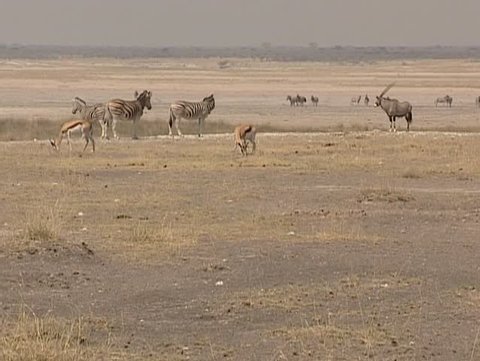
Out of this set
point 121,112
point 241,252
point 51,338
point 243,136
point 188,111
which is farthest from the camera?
point 188,111

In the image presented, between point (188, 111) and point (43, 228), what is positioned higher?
point (43, 228)

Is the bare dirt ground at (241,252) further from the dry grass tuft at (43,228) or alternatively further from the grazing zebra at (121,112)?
the grazing zebra at (121,112)

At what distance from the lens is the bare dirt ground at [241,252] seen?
9367 mm

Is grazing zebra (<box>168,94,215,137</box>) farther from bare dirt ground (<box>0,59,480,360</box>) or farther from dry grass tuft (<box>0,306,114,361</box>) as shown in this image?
dry grass tuft (<box>0,306,114,361</box>)

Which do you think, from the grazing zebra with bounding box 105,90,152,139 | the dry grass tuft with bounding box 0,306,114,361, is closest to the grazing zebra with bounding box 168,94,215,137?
the grazing zebra with bounding box 105,90,152,139

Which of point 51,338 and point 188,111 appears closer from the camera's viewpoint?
point 51,338

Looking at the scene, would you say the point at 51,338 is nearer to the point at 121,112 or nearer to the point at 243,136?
the point at 243,136

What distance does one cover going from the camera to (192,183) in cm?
2169

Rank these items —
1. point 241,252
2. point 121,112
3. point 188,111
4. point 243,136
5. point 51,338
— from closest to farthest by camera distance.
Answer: point 51,338
point 241,252
point 243,136
point 121,112
point 188,111

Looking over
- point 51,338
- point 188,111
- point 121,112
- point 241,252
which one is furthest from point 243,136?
point 51,338

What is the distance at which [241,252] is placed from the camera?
45.0 ft

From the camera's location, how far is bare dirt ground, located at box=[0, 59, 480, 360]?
937 cm

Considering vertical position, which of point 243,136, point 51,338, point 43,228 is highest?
point 51,338

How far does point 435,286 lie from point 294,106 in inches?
1884
